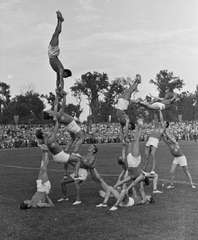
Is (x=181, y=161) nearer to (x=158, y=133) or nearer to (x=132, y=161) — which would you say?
(x=158, y=133)

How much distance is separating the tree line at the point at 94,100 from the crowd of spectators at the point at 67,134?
1287 cm

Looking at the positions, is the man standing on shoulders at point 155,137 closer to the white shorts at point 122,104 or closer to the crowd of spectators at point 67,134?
the white shorts at point 122,104

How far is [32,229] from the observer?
665 centimetres

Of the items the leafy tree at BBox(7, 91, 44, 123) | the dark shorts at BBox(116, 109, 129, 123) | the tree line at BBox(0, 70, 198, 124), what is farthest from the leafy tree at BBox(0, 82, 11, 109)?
the dark shorts at BBox(116, 109, 129, 123)

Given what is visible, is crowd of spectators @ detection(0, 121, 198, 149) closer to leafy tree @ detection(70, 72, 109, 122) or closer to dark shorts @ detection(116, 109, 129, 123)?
leafy tree @ detection(70, 72, 109, 122)

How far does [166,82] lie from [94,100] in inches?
827

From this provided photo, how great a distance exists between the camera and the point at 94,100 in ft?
276

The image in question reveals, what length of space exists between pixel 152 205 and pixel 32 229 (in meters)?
3.17

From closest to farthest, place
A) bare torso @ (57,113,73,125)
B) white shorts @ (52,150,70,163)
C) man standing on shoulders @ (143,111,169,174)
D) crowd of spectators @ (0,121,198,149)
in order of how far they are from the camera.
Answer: white shorts @ (52,150,70,163) → bare torso @ (57,113,73,125) → man standing on shoulders @ (143,111,169,174) → crowd of spectators @ (0,121,198,149)

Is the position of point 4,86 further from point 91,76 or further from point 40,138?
point 40,138

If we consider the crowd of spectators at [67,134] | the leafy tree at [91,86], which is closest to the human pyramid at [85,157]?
the crowd of spectators at [67,134]

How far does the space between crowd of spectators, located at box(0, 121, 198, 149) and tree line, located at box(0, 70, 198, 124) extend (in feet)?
42.2

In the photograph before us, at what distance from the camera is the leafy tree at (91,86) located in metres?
84.6

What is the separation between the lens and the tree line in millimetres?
75688
